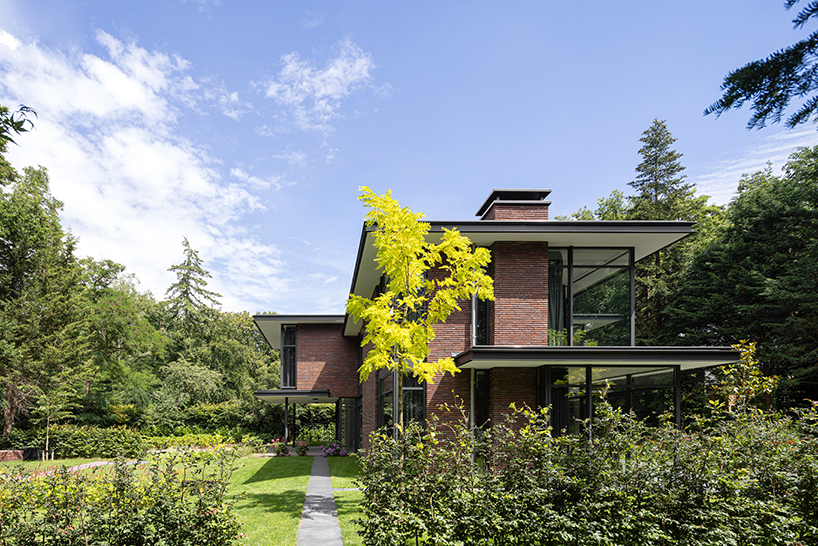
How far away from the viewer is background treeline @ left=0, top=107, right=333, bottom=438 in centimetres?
2673

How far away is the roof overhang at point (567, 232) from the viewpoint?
12.9m

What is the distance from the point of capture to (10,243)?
94.0 feet

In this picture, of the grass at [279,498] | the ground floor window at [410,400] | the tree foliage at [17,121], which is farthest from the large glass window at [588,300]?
the tree foliage at [17,121]

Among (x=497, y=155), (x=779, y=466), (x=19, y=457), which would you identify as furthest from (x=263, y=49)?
(x=19, y=457)

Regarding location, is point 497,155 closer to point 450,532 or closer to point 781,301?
point 450,532

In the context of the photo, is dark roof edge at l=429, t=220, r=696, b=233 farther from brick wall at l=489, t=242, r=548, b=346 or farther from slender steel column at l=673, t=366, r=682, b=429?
slender steel column at l=673, t=366, r=682, b=429

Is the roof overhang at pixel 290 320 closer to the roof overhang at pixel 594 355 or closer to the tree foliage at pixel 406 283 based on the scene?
the roof overhang at pixel 594 355

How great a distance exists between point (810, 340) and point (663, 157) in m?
17.3

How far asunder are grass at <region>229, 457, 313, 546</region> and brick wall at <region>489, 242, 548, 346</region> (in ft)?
22.4

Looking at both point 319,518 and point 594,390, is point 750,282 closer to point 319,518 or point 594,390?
point 594,390

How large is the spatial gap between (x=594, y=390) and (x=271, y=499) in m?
8.97

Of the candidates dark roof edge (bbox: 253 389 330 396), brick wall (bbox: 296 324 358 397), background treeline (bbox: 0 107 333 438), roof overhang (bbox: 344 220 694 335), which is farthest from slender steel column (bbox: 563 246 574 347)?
background treeline (bbox: 0 107 333 438)

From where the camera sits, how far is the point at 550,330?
1348cm

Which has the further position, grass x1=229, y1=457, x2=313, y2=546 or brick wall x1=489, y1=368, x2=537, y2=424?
brick wall x1=489, y1=368, x2=537, y2=424
